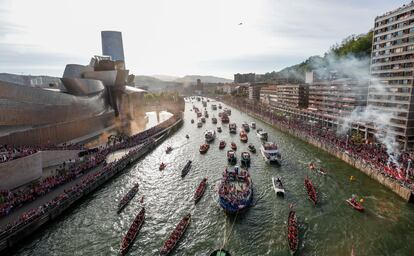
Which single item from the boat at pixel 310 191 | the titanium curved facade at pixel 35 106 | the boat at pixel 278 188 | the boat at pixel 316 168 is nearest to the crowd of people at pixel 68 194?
the titanium curved facade at pixel 35 106

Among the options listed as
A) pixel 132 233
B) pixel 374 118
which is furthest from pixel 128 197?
pixel 374 118

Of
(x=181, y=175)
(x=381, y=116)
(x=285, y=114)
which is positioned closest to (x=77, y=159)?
(x=181, y=175)

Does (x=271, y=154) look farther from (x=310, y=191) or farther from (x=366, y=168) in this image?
Result: (x=366, y=168)

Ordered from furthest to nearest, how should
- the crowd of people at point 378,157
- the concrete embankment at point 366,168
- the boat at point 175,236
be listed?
the crowd of people at point 378,157
the concrete embankment at point 366,168
the boat at point 175,236

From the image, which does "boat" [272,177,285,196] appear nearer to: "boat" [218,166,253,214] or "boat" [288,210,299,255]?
"boat" [218,166,253,214]

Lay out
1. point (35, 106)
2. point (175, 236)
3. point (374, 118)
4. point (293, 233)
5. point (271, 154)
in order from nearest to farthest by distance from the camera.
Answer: point (293, 233)
point (175, 236)
point (35, 106)
point (271, 154)
point (374, 118)

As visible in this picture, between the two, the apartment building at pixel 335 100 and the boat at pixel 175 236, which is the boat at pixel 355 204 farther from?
the apartment building at pixel 335 100

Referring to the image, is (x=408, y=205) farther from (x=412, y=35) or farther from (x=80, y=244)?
(x=80, y=244)
